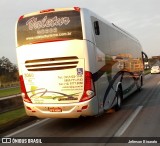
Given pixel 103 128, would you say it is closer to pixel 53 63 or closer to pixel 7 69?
pixel 53 63

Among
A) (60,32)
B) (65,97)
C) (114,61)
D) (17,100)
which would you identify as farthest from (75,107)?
(17,100)

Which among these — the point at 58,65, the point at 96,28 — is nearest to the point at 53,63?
the point at 58,65

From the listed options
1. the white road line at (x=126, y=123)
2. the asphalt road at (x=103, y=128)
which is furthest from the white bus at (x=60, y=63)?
the white road line at (x=126, y=123)

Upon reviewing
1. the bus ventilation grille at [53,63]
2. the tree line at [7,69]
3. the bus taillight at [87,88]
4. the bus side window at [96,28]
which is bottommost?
the tree line at [7,69]

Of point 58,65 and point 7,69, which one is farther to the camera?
point 7,69

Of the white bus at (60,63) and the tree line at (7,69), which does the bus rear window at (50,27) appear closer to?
the white bus at (60,63)

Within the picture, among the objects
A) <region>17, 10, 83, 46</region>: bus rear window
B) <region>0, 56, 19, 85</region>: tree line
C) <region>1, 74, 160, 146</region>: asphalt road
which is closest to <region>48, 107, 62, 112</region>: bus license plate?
<region>1, 74, 160, 146</region>: asphalt road

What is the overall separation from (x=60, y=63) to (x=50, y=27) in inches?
45.0

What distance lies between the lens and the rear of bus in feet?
30.9

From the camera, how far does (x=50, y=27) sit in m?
9.70

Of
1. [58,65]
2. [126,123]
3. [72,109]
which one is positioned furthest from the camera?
[126,123]

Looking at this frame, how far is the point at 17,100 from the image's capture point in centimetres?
1511

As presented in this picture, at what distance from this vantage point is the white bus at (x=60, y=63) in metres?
9.44

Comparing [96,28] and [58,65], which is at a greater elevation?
[96,28]
